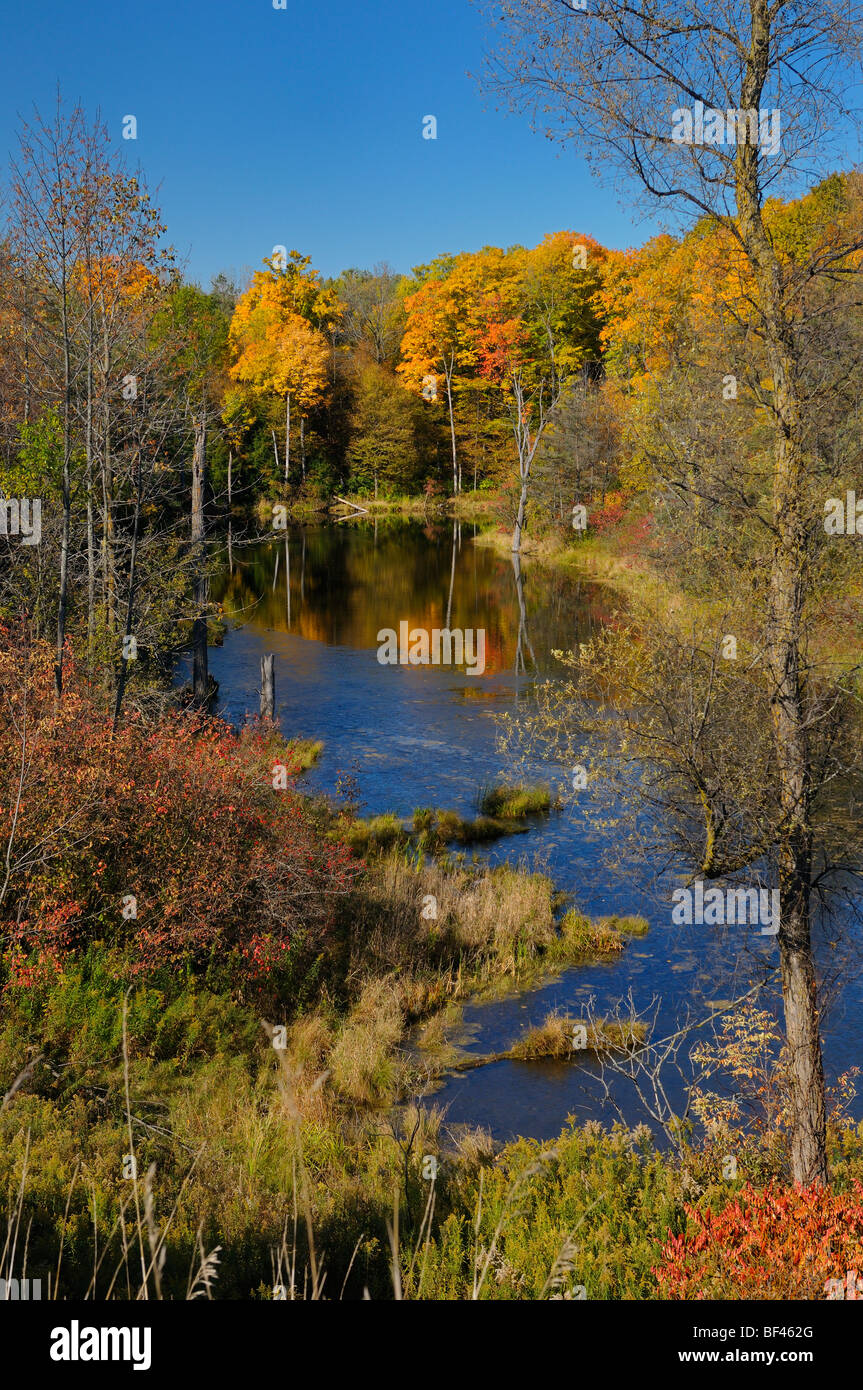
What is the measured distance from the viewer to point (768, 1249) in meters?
5.65

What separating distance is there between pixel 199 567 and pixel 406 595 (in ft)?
61.7

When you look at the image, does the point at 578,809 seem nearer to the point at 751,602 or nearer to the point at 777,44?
the point at 751,602

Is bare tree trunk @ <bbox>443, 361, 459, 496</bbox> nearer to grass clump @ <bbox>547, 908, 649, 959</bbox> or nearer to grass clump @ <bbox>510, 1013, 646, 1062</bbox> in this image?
grass clump @ <bbox>547, 908, 649, 959</bbox>

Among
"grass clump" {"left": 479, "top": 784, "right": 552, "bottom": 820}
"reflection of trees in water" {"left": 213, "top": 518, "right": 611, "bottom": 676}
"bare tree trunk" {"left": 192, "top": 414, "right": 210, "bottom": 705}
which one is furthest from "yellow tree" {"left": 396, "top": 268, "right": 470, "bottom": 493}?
"grass clump" {"left": 479, "top": 784, "right": 552, "bottom": 820}

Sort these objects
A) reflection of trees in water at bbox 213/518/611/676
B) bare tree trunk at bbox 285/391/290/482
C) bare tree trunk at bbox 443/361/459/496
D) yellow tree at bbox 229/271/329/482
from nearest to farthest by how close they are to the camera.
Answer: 1. reflection of trees in water at bbox 213/518/611/676
2. bare tree trunk at bbox 285/391/290/482
3. yellow tree at bbox 229/271/329/482
4. bare tree trunk at bbox 443/361/459/496

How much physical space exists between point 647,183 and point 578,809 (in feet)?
40.8

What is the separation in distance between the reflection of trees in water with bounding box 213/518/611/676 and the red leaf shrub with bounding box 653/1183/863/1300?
22.7 metres

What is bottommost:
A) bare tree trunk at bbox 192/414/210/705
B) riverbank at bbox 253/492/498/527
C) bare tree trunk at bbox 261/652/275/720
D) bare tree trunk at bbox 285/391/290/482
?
bare tree trunk at bbox 261/652/275/720

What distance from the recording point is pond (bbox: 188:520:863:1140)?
10875mm

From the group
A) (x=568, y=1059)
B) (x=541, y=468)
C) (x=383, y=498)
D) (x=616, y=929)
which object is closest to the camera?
(x=568, y=1059)

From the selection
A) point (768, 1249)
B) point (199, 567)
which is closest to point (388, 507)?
point (199, 567)

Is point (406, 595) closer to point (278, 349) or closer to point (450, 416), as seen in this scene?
point (450, 416)
